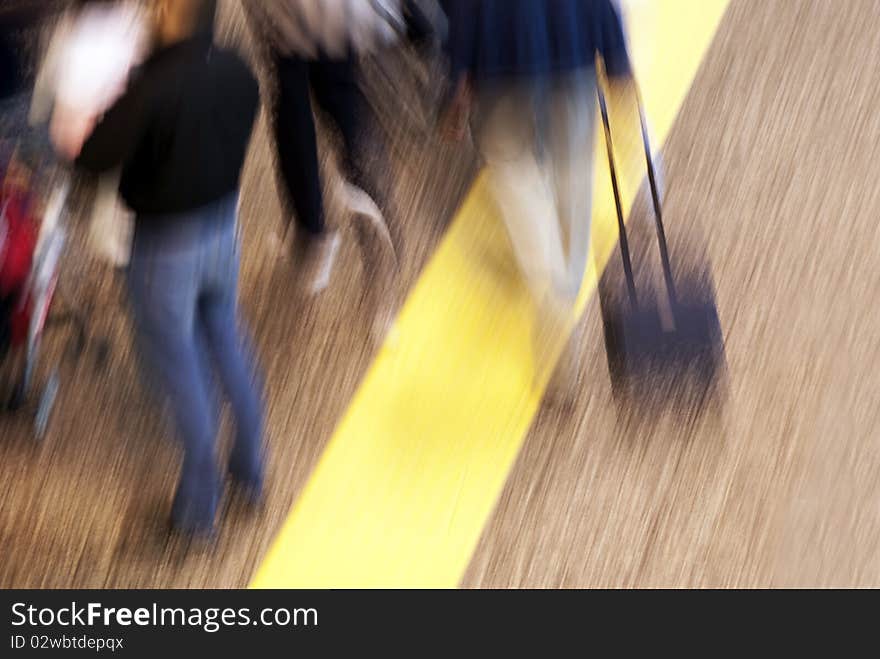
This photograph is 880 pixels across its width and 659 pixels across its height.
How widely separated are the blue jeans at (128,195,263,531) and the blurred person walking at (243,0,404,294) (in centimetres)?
38

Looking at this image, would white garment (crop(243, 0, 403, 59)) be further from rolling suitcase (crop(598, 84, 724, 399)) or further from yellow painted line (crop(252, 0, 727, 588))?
rolling suitcase (crop(598, 84, 724, 399))

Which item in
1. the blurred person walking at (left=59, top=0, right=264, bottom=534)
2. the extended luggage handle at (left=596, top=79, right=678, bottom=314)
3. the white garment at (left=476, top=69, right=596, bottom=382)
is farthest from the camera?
the extended luggage handle at (left=596, top=79, right=678, bottom=314)

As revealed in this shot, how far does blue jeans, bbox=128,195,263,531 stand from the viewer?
5.04ft

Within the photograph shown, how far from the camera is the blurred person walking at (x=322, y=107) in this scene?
1.74 m

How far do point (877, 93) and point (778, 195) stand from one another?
579 millimetres

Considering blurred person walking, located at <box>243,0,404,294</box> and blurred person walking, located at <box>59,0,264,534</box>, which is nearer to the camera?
blurred person walking, located at <box>59,0,264,534</box>

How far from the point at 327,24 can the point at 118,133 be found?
54 cm

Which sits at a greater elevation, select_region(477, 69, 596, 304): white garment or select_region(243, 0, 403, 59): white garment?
select_region(243, 0, 403, 59): white garment

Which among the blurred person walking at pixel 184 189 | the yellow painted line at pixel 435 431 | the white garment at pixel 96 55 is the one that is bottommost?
the yellow painted line at pixel 435 431

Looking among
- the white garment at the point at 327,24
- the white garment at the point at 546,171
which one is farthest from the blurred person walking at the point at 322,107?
the white garment at the point at 546,171

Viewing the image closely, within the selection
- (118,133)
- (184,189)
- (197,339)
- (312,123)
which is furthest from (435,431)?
(118,133)

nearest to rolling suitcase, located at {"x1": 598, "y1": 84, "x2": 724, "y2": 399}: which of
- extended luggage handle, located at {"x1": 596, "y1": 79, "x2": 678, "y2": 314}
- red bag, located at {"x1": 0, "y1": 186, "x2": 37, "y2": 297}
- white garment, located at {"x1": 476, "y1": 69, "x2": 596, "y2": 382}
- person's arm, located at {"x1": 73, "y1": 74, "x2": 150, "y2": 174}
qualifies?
extended luggage handle, located at {"x1": 596, "y1": 79, "x2": 678, "y2": 314}

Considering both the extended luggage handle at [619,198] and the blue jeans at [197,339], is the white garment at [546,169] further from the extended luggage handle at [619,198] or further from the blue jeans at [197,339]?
the blue jeans at [197,339]
